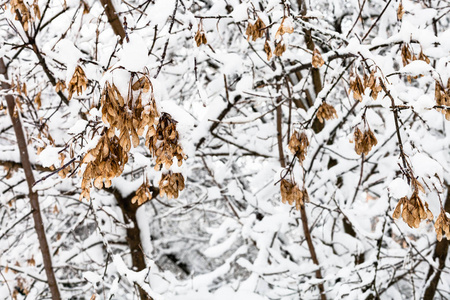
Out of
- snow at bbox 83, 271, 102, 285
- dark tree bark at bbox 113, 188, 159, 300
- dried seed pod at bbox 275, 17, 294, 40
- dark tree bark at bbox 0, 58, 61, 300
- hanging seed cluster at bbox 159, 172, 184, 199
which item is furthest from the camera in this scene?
dark tree bark at bbox 113, 188, 159, 300

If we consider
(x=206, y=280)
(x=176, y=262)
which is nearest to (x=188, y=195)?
(x=176, y=262)

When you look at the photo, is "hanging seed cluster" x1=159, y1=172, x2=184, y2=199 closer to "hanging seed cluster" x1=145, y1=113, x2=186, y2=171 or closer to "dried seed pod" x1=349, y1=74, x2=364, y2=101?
"hanging seed cluster" x1=145, y1=113, x2=186, y2=171

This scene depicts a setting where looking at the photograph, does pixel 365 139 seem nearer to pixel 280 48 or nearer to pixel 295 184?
pixel 295 184

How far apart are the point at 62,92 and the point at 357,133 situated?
2.04m

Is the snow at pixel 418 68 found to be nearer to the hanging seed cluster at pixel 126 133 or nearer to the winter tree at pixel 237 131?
the winter tree at pixel 237 131

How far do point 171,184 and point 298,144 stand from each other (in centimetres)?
62

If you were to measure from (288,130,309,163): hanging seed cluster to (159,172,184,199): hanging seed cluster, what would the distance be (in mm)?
540

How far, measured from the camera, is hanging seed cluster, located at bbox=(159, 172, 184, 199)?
1496 mm

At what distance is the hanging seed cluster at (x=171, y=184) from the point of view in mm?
1496

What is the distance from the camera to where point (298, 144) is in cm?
172

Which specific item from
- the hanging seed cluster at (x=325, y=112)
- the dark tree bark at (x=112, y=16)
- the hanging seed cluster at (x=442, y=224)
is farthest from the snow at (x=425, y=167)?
the dark tree bark at (x=112, y=16)

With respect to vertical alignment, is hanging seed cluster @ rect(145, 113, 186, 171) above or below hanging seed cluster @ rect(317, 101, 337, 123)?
below

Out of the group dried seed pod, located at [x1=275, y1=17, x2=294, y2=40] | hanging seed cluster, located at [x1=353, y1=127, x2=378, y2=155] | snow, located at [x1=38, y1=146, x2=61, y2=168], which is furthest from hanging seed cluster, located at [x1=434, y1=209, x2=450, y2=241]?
snow, located at [x1=38, y1=146, x2=61, y2=168]

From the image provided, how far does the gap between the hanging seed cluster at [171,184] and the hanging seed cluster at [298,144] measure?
54 centimetres
